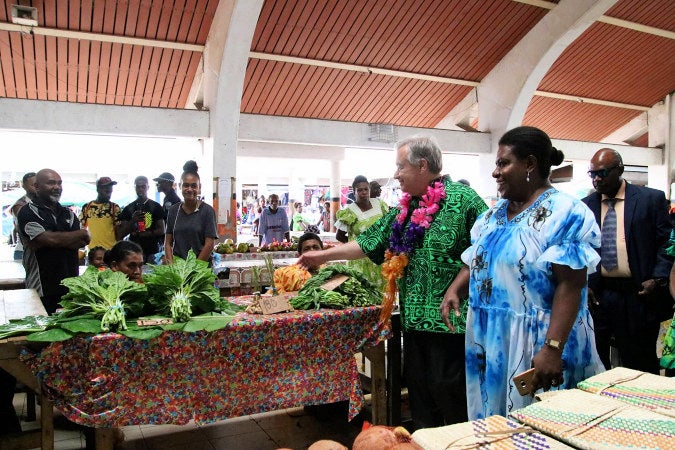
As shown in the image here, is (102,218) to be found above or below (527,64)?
below

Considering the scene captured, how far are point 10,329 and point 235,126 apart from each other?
24.7 feet

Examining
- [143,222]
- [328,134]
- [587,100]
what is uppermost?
[587,100]

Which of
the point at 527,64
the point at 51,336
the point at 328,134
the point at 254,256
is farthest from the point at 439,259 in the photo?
the point at 527,64

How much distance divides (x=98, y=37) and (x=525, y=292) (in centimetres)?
896

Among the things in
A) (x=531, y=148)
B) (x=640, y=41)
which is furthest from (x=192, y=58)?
(x=640, y=41)

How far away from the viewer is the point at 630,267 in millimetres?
3656

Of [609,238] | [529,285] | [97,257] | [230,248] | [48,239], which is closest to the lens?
[529,285]

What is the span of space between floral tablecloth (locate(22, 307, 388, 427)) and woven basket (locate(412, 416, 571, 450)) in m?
1.82

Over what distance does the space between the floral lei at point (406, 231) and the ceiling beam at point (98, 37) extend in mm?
7806

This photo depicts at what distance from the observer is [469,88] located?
13.1 m

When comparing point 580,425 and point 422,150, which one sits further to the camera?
point 422,150

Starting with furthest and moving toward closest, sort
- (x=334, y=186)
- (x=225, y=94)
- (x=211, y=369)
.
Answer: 1. (x=334, y=186)
2. (x=225, y=94)
3. (x=211, y=369)

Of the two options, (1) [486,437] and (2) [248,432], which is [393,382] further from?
(1) [486,437]

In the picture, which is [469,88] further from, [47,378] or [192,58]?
[47,378]
